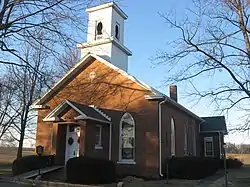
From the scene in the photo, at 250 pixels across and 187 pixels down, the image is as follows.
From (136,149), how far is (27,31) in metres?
10.4

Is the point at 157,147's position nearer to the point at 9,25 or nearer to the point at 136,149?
the point at 136,149

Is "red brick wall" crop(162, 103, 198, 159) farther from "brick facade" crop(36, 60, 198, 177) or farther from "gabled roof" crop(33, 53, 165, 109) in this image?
"gabled roof" crop(33, 53, 165, 109)

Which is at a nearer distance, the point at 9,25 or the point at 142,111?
the point at 9,25

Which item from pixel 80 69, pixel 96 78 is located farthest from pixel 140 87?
pixel 80 69

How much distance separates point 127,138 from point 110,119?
5.48ft

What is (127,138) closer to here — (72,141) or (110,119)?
(110,119)

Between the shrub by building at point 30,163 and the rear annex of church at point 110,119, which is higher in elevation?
the rear annex of church at point 110,119

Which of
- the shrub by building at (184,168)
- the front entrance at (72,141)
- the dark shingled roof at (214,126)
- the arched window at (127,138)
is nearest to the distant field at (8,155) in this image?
the dark shingled roof at (214,126)

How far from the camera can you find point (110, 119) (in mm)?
21453

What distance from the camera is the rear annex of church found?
1995cm

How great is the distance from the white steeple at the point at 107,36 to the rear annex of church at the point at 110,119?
111 mm

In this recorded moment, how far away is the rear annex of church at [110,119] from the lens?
65.5 feet

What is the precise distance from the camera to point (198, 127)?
32625 mm

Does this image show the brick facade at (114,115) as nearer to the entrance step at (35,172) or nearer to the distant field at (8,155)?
the entrance step at (35,172)
